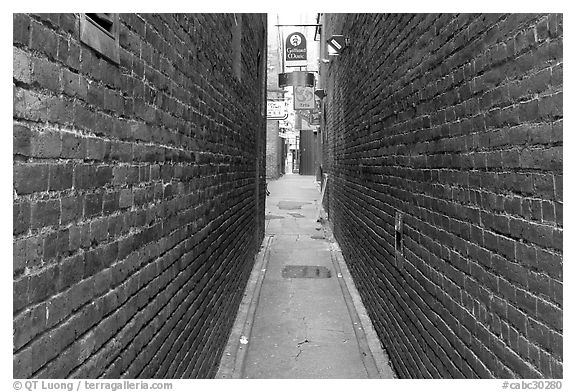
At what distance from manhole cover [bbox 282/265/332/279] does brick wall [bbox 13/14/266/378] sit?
3.75 meters

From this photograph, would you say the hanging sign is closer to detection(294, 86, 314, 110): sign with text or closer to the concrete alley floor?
detection(294, 86, 314, 110): sign with text

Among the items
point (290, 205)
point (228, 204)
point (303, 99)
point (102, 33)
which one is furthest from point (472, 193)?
point (303, 99)

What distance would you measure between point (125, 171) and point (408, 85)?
2649 mm

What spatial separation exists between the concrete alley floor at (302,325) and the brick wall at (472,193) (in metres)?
0.50

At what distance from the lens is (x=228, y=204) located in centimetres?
500

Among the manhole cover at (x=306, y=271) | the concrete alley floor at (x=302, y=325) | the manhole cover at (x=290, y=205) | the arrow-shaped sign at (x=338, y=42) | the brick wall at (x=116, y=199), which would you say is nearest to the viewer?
the brick wall at (x=116, y=199)

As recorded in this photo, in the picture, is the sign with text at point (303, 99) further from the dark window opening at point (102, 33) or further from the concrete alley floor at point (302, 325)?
the dark window opening at point (102, 33)

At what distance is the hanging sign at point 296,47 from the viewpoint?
14.6 m

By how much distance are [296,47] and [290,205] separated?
6113 millimetres

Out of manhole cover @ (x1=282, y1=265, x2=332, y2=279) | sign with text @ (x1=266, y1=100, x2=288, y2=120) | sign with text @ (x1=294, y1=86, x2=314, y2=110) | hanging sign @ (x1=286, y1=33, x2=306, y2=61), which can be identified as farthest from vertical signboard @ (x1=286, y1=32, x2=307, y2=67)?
manhole cover @ (x1=282, y1=265, x2=332, y2=279)

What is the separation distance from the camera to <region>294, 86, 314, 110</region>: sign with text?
54.7 feet

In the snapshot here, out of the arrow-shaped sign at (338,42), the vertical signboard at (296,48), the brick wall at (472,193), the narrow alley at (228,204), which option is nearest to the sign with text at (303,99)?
the vertical signboard at (296,48)

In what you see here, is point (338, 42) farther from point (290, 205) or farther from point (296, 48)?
point (290, 205)

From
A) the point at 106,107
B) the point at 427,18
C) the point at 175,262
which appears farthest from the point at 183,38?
the point at 427,18
